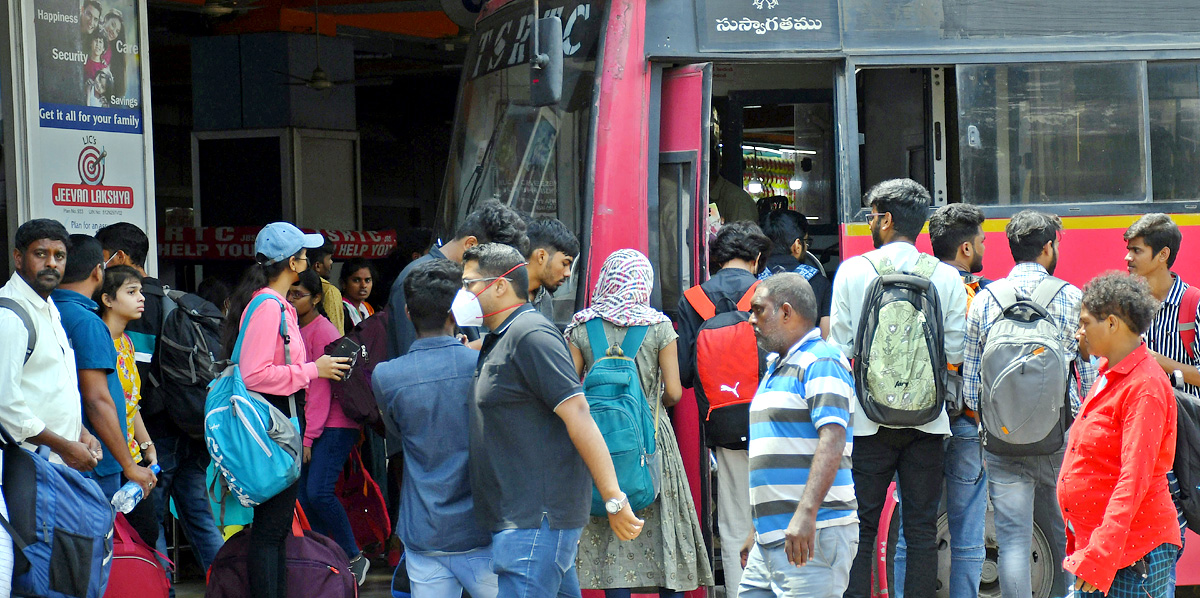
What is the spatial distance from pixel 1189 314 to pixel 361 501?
15.2 ft

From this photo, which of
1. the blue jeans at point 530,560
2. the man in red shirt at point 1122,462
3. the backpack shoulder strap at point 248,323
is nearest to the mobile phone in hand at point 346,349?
the backpack shoulder strap at point 248,323

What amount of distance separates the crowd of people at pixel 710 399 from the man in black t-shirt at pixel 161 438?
0.01 meters

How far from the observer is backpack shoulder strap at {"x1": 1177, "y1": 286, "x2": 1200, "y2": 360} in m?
5.26

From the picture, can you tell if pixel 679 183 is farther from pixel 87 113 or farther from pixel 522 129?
pixel 87 113

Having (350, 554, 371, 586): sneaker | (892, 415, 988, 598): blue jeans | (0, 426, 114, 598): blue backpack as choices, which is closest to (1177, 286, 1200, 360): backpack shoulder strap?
(892, 415, 988, 598): blue jeans

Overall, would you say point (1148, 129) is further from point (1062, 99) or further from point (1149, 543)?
point (1149, 543)

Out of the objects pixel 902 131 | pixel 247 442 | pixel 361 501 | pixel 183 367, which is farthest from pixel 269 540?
pixel 902 131

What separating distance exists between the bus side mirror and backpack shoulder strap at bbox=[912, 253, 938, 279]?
163cm

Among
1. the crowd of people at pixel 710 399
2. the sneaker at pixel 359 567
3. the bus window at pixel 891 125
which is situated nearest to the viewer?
the crowd of people at pixel 710 399

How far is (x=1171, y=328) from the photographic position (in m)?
5.27

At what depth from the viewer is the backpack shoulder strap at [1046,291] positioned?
501 cm

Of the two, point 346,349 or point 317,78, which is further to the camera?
point 317,78

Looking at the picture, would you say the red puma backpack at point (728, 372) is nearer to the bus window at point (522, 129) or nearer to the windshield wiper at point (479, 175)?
the bus window at point (522, 129)

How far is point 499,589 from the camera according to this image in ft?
13.1
